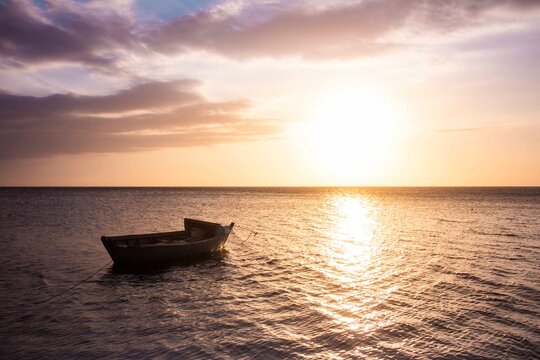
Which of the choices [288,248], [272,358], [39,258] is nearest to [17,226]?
[39,258]

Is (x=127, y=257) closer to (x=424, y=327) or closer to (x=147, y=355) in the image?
(x=147, y=355)

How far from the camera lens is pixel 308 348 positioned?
450 inches

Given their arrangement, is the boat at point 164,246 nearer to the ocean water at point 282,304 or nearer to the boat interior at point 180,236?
the boat interior at point 180,236

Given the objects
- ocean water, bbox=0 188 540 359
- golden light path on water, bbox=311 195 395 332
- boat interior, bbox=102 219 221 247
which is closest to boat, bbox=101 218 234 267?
boat interior, bbox=102 219 221 247

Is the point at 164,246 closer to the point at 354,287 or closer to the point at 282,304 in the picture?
the point at 282,304

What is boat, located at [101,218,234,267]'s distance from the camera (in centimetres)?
2248

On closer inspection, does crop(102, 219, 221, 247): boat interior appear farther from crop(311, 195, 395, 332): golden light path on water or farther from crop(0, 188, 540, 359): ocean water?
crop(311, 195, 395, 332): golden light path on water

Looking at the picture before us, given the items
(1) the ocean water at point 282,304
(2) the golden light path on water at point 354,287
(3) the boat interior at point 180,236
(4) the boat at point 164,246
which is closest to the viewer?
(1) the ocean water at point 282,304

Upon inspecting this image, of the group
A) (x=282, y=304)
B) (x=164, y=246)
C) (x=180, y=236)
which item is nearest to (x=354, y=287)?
(x=282, y=304)

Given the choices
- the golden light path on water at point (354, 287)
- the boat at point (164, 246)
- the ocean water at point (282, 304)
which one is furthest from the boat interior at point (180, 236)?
the golden light path on water at point (354, 287)

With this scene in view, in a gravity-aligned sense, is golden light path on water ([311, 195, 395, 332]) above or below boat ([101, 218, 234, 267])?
below

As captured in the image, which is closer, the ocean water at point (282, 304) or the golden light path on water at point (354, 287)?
the ocean water at point (282, 304)

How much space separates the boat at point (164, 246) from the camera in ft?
73.8

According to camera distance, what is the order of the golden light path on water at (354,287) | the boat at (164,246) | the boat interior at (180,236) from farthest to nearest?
the boat interior at (180,236) → the boat at (164,246) → the golden light path on water at (354,287)
